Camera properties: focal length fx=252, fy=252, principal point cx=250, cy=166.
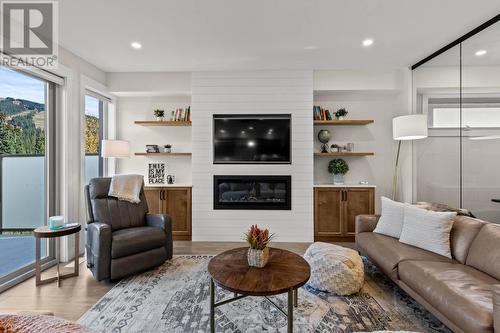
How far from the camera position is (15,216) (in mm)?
2803

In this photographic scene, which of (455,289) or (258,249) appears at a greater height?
(258,249)

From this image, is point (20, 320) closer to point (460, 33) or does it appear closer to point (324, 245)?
point (324, 245)

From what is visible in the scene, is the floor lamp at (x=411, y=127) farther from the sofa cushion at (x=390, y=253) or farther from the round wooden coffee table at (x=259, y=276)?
the round wooden coffee table at (x=259, y=276)

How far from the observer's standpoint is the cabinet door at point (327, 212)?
3.97m

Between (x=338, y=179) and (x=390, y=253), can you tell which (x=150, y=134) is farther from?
(x=390, y=253)

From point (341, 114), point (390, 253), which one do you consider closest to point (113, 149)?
point (341, 114)

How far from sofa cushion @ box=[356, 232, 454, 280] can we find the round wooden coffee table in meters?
0.89

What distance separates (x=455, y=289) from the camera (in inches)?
67.6

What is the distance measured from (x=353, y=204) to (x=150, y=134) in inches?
143

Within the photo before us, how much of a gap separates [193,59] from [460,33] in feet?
10.9

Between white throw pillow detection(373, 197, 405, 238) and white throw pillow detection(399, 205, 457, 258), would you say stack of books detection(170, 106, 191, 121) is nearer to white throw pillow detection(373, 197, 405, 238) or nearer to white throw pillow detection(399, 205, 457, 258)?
white throw pillow detection(373, 197, 405, 238)

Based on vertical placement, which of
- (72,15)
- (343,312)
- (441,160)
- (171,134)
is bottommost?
(343,312)

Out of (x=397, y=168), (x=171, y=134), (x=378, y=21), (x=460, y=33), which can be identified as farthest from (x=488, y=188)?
(x=171, y=134)

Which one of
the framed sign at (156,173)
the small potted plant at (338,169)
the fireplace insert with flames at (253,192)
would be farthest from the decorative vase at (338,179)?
the framed sign at (156,173)
